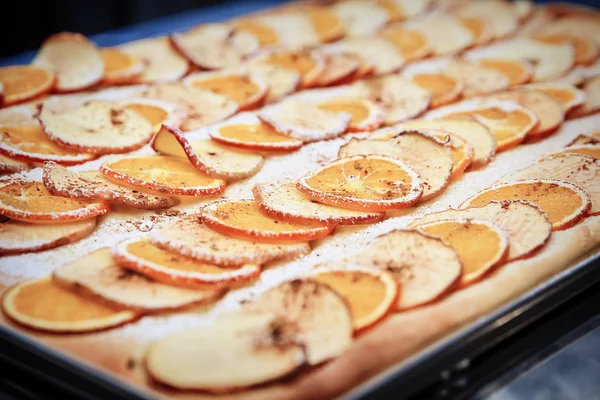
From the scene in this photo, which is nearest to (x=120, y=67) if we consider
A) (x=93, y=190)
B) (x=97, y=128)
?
(x=97, y=128)

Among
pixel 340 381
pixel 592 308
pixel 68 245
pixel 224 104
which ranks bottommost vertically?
pixel 592 308

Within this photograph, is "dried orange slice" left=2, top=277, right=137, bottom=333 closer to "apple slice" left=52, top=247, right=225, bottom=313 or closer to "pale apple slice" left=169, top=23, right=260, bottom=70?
"apple slice" left=52, top=247, right=225, bottom=313

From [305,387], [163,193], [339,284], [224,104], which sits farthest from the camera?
[224,104]

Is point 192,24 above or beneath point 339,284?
above

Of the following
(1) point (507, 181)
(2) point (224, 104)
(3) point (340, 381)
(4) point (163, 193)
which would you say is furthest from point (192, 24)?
(3) point (340, 381)

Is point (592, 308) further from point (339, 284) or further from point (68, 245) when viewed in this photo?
point (68, 245)
